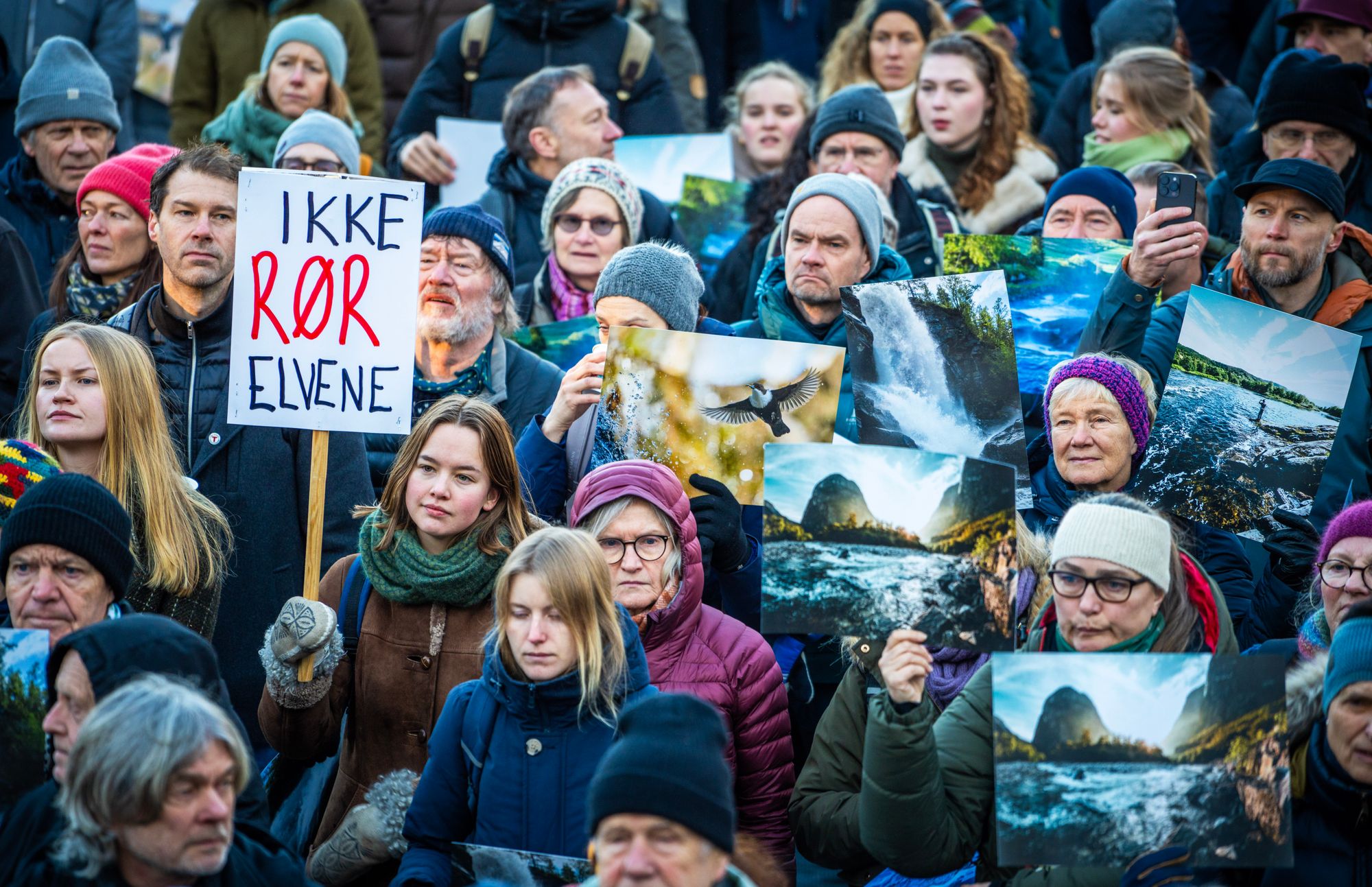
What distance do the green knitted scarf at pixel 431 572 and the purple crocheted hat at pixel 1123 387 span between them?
6.50 ft

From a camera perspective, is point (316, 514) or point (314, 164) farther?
point (314, 164)

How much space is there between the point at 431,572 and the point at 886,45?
573cm

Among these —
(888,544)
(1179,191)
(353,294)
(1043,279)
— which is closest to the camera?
(888,544)

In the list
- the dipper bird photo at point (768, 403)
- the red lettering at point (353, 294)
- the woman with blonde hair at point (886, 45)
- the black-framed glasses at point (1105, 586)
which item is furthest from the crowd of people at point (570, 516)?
the woman with blonde hair at point (886, 45)

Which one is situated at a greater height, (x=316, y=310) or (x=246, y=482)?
(x=316, y=310)

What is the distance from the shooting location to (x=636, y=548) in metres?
4.66

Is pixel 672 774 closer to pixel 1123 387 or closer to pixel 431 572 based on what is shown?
pixel 431 572

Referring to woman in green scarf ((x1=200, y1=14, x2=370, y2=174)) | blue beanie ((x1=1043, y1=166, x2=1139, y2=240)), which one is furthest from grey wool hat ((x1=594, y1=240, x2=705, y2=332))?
woman in green scarf ((x1=200, y1=14, x2=370, y2=174))

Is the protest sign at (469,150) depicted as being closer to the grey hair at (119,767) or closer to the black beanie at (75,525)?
the black beanie at (75,525)

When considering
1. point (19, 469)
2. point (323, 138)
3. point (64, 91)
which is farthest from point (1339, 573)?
point (64, 91)

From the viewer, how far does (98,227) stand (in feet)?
21.5

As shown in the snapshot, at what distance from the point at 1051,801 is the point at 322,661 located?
203 centimetres

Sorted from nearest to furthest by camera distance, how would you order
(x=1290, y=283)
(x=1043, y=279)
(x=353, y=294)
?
(x=353, y=294) → (x=1290, y=283) → (x=1043, y=279)

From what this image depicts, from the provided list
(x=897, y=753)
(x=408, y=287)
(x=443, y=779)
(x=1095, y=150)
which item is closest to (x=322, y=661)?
(x=443, y=779)
